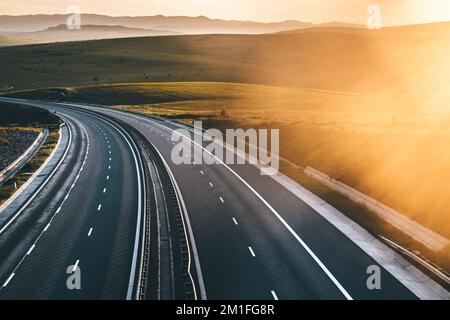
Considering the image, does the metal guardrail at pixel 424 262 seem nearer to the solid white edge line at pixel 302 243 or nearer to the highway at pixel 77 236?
the solid white edge line at pixel 302 243

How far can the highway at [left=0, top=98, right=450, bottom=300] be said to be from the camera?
1035 inches

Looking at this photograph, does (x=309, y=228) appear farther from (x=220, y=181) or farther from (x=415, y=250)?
(x=220, y=181)

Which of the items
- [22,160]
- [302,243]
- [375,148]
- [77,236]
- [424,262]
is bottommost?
[424,262]

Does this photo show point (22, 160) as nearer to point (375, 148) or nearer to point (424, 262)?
point (375, 148)

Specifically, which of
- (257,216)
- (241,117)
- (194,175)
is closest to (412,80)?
(241,117)

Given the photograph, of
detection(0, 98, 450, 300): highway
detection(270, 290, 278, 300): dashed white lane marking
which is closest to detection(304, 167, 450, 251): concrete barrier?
detection(0, 98, 450, 300): highway

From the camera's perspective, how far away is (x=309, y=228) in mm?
35406

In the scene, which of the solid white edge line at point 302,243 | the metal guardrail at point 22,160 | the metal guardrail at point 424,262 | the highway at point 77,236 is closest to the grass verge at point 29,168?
the metal guardrail at point 22,160

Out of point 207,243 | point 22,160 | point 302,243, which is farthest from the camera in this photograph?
point 22,160

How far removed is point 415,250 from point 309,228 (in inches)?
294

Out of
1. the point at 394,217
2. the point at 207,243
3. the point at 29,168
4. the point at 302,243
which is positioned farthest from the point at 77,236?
the point at 29,168

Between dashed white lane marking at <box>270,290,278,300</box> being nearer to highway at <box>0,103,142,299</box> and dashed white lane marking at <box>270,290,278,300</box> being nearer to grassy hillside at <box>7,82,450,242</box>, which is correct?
highway at <box>0,103,142,299</box>

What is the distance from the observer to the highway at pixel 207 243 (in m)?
26.3

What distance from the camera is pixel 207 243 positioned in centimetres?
3297
